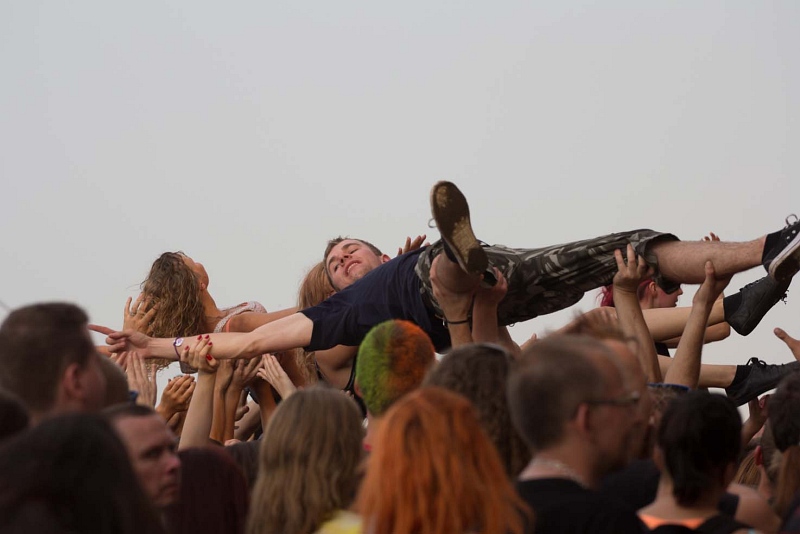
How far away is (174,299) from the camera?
5.84 metres

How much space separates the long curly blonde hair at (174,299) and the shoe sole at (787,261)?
2.94 meters

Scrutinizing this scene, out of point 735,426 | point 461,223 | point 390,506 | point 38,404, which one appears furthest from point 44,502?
point 461,223

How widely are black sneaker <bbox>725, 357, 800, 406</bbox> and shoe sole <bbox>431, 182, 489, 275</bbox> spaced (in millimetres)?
1724

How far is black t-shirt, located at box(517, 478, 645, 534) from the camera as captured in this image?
2.04 metres

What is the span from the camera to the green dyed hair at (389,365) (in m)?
2.98

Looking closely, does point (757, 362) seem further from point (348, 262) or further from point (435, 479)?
point (435, 479)

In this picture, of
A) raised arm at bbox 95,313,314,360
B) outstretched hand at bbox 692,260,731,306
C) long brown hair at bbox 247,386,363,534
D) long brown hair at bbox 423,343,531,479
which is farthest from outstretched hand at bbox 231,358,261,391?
long brown hair at bbox 423,343,531,479

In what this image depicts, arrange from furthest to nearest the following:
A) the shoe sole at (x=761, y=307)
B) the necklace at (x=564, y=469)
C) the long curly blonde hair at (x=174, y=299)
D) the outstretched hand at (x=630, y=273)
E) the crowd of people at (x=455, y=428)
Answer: the long curly blonde hair at (x=174, y=299) → the shoe sole at (x=761, y=307) → the outstretched hand at (x=630, y=273) → the necklace at (x=564, y=469) → the crowd of people at (x=455, y=428)

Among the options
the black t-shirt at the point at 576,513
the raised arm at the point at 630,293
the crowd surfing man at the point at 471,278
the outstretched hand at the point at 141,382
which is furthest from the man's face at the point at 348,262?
the black t-shirt at the point at 576,513

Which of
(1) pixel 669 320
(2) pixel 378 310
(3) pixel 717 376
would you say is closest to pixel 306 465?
(2) pixel 378 310

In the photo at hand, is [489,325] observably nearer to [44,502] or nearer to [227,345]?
[227,345]

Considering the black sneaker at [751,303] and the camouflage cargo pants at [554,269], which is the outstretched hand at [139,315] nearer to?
the camouflage cargo pants at [554,269]

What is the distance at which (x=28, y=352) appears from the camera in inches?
107

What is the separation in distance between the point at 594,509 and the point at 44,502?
96cm
